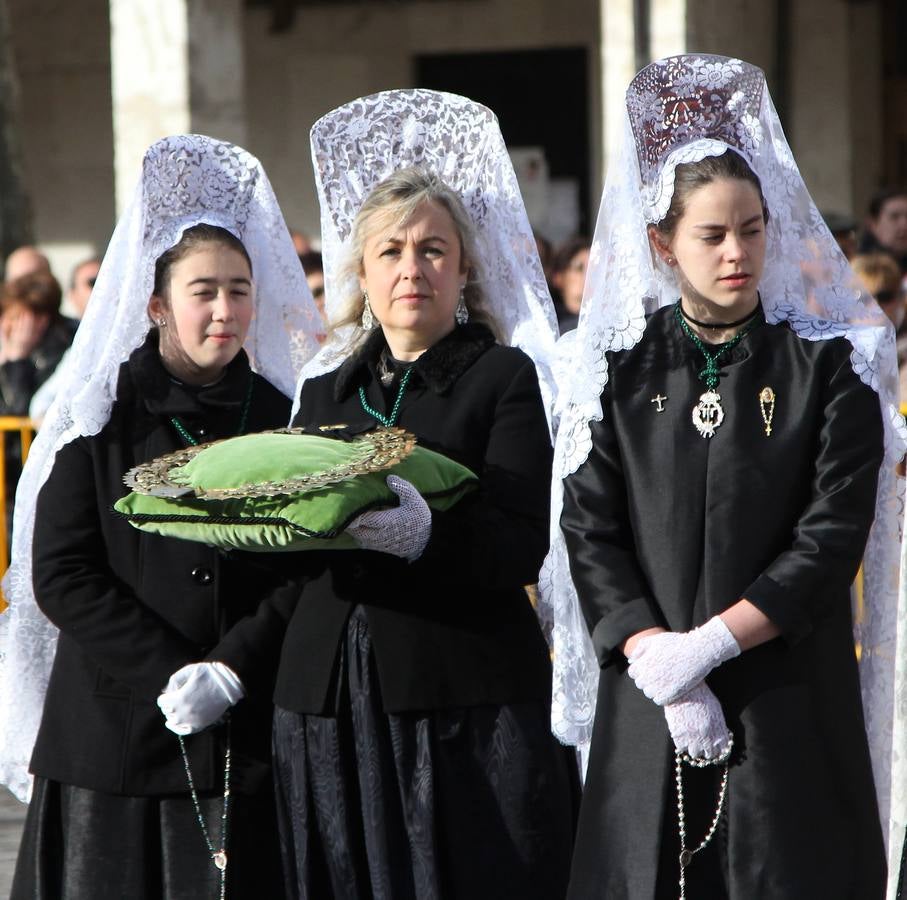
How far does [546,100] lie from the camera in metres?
13.5

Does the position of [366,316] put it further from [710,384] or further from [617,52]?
[617,52]

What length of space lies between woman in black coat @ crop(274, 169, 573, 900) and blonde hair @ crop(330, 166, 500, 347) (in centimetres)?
2

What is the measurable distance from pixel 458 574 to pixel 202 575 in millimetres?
699

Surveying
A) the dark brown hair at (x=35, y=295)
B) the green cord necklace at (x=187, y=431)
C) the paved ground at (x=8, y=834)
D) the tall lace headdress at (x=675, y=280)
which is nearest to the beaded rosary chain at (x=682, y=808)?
the tall lace headdress at (x=675, y=280)

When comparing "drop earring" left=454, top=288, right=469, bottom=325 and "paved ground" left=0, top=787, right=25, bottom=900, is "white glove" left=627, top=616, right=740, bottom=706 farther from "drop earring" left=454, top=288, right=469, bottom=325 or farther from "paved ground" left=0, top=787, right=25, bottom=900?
"paved ground" left=0, top=787, right=25, bottom=900

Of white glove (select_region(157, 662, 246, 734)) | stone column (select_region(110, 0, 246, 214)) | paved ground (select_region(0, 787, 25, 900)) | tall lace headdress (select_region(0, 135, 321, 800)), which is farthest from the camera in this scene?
stone column (select_region(110, 0, 246, 214))

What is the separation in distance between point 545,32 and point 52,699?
10057 millimetres

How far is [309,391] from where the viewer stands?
404 centimetres

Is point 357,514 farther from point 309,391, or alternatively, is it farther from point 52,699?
point 52,699

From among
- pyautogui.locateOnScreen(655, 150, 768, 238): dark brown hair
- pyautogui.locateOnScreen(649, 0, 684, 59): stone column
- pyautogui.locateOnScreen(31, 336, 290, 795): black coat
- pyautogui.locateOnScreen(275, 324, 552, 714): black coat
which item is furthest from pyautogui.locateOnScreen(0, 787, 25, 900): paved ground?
pyautogui.locateOnScreen(649, 0, 684, 59): stone column

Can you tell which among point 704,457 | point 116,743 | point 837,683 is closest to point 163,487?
point 116,743

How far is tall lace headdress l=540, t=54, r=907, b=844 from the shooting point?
3.61 metres

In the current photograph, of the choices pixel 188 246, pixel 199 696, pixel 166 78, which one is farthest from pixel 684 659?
pixel 166 78

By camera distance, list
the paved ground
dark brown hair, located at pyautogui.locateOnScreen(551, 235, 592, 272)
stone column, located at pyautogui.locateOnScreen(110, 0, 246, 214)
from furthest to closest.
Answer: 1. stone column, located at pyautogui.locateOnScreen(110, 0, 246, 214)
2. dark brown hair, located at pyautogui.locateOnScreen(551, 235, 592, 272)
3. the paved ground
